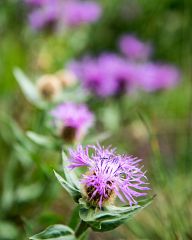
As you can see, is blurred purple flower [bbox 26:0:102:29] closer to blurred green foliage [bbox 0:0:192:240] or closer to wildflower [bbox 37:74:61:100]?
blurred green foliage [bbox 0:0:192:240]

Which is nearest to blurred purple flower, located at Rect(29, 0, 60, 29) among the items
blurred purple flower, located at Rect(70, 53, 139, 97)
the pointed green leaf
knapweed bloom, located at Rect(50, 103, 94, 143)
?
blurred purple flower, located at Rect(70, 53, 139, 97)

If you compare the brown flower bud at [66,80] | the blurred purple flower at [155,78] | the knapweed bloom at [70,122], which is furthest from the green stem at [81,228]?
the blurred purple flower at [155,78]

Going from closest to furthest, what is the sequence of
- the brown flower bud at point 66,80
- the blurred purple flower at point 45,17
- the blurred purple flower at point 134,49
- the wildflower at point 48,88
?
the wildflower at point 48,88, the brown flower bud at point 66,80, the blurred purple flower at point 45,17, the blurred purple flower at point 134,49

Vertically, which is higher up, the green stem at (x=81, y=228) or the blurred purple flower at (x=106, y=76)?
the green stem at (x=81, y=228)

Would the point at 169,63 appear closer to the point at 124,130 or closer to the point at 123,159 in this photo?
the point at 124,130

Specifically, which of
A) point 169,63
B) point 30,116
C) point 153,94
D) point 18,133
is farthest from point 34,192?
point 169,63

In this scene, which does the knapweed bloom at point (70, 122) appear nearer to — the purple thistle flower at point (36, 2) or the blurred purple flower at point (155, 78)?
the blurred purple flower at point (155, 78)
